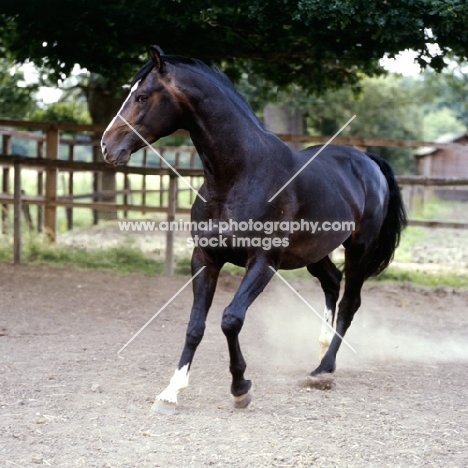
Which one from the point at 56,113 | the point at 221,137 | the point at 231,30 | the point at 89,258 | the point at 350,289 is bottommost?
the point at 89,258

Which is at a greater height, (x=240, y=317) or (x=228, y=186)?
(x=228, y=186)

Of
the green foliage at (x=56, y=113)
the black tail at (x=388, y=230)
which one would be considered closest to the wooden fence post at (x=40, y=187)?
the green foliage at (x=56, y=113)

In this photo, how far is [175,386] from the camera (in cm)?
434

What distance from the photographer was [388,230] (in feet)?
20.8

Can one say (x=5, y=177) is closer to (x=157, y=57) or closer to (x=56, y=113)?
(x=56, y=113)

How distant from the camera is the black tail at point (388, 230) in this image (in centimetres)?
627

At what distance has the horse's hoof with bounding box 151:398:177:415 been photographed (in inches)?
167

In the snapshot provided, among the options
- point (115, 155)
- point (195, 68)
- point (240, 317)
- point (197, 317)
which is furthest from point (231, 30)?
point (240, 317)

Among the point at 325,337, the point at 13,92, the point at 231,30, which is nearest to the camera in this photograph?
the point at 325,337

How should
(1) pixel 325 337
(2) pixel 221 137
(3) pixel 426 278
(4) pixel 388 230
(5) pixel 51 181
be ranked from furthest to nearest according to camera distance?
(5) pixel 51 181
(3) pixel 426 278
(4) pixel 388 230
(1) pixel 325 337
(2) pixel 221 137

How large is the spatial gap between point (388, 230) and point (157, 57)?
3.02 metres

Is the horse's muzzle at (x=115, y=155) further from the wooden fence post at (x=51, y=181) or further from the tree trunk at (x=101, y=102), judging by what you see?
the tree trunk at (x=101, y=102)

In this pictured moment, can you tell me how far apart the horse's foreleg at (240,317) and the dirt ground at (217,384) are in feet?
0.43

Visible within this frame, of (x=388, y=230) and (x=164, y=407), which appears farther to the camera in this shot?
(x=388, y=230)
